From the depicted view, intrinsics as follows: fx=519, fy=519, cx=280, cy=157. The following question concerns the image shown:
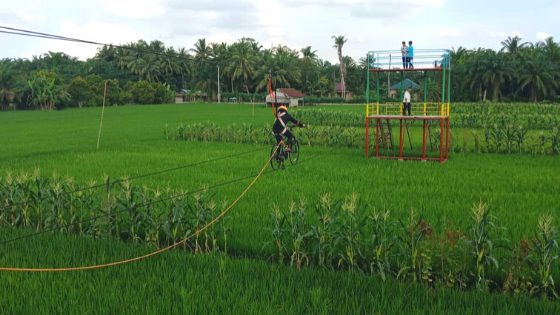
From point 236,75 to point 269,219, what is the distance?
82.2 m

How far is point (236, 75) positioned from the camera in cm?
9025

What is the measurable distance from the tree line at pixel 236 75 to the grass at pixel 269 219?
101 ft

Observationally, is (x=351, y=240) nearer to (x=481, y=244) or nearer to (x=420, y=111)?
(x=481, y=244)

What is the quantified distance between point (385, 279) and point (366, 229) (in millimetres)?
2470

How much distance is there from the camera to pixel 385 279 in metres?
6.70

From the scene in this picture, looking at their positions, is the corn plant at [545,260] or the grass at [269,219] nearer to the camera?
the grass at [269,219]

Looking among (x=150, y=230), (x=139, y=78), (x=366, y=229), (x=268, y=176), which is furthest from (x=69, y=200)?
(x=139, y=78)

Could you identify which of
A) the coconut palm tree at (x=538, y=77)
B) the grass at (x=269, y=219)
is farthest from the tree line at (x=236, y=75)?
the grass at (x=269, y=219)

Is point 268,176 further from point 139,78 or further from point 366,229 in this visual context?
point 139,78

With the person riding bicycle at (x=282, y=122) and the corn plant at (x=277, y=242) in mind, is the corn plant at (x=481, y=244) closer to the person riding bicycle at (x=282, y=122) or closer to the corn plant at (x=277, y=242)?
the corn plant at (x=277, y=242)

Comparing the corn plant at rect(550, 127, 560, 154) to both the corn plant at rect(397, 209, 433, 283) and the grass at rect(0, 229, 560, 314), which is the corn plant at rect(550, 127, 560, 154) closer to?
the corn plant at rect(397, 209, 433, 283)

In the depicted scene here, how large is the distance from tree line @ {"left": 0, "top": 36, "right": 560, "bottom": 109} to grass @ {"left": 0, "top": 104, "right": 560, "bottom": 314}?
A: 30928mm

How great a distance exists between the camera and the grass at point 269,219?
591cm

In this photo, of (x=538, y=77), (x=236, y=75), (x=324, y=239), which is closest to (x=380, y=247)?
(x=324, y=239)
